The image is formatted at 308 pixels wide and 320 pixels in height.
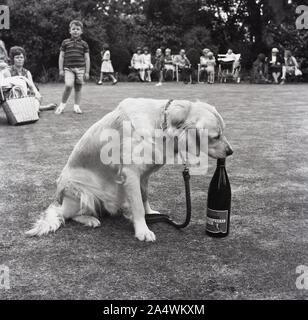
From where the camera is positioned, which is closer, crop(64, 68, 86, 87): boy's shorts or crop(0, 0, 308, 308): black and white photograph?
crop(0, 0, 308, 308): black and white photograph

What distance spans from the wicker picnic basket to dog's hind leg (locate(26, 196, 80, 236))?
18.4 feet

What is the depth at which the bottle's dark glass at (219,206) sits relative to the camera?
12.0ft

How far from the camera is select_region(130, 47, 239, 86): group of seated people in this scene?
2372 centimetres

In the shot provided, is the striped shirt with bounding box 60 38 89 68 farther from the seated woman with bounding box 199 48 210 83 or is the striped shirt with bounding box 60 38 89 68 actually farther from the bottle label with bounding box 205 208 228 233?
the seated woman with bounding box 199 48 210 83

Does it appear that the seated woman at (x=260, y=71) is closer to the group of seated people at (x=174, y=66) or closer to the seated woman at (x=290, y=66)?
the group of seated people at (x=174, y=66)

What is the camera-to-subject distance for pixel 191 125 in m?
3.37

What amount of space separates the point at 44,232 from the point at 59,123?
6.04 m

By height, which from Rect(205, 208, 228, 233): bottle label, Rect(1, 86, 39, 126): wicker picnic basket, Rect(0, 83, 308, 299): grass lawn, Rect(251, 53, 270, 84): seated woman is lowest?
Rect(0, 83, 308, 299): grass lawn

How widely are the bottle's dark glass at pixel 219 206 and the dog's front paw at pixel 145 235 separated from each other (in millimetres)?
450

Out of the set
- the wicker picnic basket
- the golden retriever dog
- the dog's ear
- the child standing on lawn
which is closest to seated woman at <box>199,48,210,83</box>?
the child standing on lawn

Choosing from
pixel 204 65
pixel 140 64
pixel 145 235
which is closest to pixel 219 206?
pixel 145 235

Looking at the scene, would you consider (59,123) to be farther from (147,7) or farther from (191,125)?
(147,7)

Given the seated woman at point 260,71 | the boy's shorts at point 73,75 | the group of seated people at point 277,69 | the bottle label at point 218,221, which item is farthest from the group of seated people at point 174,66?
the bottle label at point 218,221
